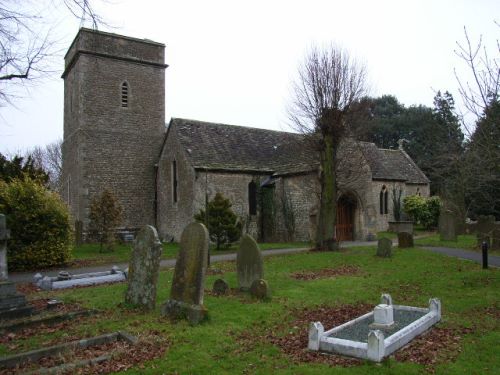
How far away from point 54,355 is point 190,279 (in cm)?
246

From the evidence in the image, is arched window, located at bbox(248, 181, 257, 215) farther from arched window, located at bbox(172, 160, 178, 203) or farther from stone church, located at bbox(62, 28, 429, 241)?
arched window, located at bbox(172, 160, 178, 203)

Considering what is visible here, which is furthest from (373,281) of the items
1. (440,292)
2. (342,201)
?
(342,201)

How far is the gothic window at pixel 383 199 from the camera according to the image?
31531 millimetres

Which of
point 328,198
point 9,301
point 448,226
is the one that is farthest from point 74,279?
point 448,226

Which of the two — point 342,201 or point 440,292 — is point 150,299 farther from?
point 342,201

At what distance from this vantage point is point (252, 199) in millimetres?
26391

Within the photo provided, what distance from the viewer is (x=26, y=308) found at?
8117 millimetres

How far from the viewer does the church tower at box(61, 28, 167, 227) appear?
2641cm

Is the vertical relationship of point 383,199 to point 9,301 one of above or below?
above

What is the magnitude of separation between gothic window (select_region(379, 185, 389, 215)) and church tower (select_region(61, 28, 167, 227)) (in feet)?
53.4

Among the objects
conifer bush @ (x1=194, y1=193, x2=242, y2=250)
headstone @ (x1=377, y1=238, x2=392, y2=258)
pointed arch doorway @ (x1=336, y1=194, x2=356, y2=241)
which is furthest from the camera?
pointed arch doorway @ (x1=336, y1=194, x2=356, y2=241)

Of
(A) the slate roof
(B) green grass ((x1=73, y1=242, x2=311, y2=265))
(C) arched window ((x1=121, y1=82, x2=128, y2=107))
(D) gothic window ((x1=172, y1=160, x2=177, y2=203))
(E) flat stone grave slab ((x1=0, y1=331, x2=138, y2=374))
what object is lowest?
(B) green grass ((x1=73, y1=242, x2=311, y2=265))

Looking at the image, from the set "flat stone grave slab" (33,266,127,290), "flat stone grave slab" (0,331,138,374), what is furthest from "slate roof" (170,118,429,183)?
"flat stone grave slab" (0,331,138,374)

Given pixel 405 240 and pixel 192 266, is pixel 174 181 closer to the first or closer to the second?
pixel 405 240
